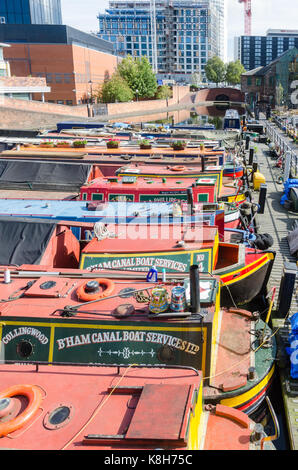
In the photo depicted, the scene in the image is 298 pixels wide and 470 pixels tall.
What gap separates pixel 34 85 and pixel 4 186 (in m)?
42.0

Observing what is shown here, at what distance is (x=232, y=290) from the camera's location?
→ 12.1 metres

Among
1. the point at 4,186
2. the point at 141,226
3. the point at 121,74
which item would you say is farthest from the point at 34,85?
the point at 141,226

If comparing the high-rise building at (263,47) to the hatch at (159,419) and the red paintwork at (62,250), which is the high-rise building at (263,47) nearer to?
the red paintwork at (62,250)

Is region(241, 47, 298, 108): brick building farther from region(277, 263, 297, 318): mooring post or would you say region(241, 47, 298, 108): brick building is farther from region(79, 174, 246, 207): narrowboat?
region(277, 263, 297, 318): mooring post

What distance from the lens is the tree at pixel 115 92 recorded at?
220ft

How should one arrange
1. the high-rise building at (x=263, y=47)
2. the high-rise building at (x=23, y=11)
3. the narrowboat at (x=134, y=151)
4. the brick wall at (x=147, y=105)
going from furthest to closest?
1. the high-rise building at (x=263, y=47)
2. the high-rise building at (x=23, y=11)
3. the brick wall at (x=147, y=105)
4. the narrowboat at (x=134, y=151)

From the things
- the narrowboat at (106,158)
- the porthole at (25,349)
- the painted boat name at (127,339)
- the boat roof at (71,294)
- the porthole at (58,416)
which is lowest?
the porthole at (25,349)

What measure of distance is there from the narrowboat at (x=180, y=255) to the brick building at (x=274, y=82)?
258ft

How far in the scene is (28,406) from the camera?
5457 millimetres

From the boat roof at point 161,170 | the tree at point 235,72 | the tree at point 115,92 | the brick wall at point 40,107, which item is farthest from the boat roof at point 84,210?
the tree at point 235,72

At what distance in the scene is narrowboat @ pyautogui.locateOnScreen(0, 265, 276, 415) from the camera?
299 inches

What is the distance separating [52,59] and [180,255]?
66.9 meters

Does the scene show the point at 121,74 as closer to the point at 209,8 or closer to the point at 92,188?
the point at 92,188

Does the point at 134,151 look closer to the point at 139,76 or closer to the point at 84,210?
the point at 84,210
